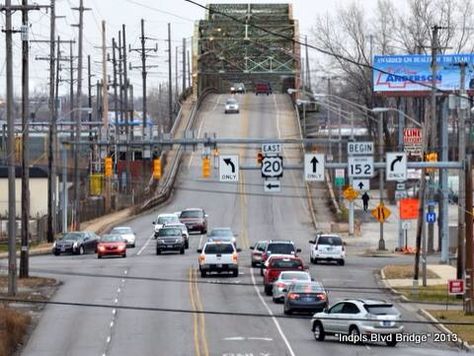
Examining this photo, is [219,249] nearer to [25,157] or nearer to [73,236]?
[25,157]

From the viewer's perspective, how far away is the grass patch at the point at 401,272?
58444 millimetres

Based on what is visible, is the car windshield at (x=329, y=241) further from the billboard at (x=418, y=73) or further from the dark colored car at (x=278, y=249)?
the billboard at (x=418, y=73)

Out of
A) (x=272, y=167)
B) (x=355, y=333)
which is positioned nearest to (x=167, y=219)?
(x=272, y=167)

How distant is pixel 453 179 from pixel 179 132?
26473 millimetres

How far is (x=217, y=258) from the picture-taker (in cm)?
5600

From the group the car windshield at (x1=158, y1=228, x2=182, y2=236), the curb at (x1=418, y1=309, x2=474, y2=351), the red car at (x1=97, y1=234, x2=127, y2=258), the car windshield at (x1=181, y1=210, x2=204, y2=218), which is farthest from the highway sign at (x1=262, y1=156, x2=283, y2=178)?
the car windshield at (x1=181, y1=210, x2=204, y2=218)

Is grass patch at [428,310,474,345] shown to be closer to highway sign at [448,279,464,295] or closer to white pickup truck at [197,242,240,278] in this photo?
highway sign at [448,279,464,295]

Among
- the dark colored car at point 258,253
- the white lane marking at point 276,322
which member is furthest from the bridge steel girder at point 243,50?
the white lane marking at point 276,322

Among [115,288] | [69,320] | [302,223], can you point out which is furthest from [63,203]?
[69,320]

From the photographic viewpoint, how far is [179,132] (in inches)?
4879

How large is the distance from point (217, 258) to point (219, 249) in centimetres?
39

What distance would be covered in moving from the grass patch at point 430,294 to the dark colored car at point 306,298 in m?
7.93

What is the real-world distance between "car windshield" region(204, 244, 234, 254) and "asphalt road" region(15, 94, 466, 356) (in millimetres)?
1222

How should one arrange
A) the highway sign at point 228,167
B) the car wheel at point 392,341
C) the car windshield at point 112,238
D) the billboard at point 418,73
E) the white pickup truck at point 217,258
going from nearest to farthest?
1. the car wheel at point 392,341
2. the highway sign at point 228,167
3. the white pickup truck at point 217,258
4. the car windshield at point 112,238
5. the billboard at point 418,73
